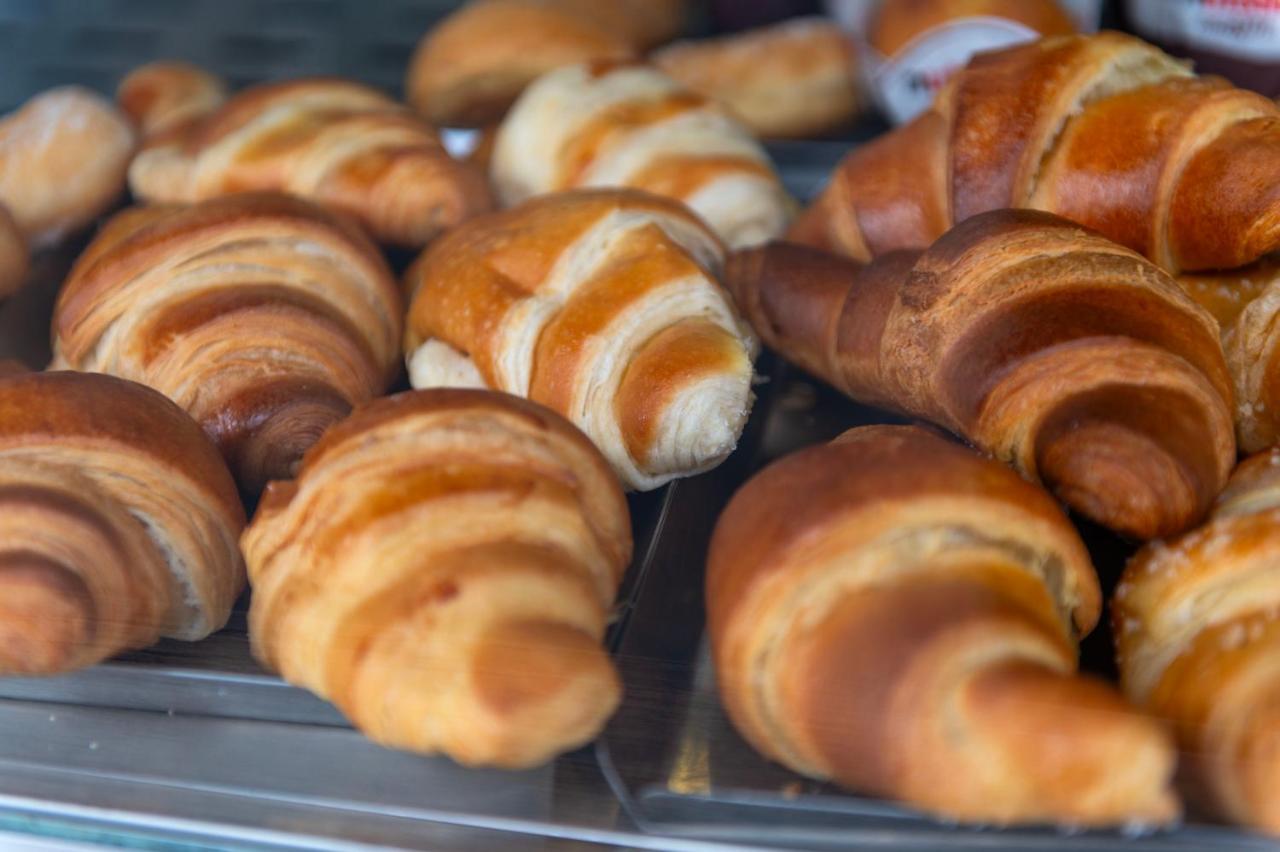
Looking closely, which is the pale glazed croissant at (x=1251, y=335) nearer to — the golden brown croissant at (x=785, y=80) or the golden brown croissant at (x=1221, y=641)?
the golden brown croissant at (x=1221, y=641)

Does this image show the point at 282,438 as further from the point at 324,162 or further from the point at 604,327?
the point at 324,162

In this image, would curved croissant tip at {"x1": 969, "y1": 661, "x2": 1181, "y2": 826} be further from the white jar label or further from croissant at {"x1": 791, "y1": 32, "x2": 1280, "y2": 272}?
the white jar label

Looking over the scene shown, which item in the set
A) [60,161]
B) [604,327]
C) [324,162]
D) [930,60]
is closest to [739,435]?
[604,327]

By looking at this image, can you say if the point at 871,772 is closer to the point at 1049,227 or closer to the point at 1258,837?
the point at 1258,837

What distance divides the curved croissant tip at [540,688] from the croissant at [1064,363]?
0.29 m

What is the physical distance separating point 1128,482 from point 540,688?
340mm

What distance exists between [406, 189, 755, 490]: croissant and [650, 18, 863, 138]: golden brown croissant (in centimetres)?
50

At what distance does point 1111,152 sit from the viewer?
91 centimetres

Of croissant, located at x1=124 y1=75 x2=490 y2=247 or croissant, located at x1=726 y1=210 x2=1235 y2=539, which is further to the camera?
croissant, located at x1=124 y1=75 x2=490 y2=247

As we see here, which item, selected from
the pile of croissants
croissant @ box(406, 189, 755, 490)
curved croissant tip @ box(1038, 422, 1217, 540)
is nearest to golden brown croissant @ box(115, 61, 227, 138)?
the pile of croissants

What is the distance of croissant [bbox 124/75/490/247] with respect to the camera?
1151 millimetres

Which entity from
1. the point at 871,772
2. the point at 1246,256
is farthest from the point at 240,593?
the point at 1246,256

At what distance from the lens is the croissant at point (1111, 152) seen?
0.87 meters

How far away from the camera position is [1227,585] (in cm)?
68
